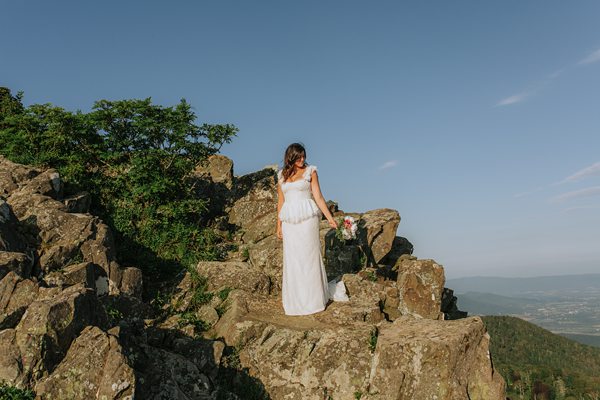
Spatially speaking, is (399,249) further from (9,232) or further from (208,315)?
(9,232)

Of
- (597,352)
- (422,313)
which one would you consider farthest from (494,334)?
(422,313)

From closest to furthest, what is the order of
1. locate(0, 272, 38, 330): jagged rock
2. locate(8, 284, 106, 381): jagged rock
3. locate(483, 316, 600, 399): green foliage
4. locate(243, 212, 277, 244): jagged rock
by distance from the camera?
locate(8, 284, 106, 381): jagged rock
locate(0, 272, 38, 330): jagged rock
locate(243, 212, 277, 244): jagged rock
locate(483, 316, 600, 399): green foliage

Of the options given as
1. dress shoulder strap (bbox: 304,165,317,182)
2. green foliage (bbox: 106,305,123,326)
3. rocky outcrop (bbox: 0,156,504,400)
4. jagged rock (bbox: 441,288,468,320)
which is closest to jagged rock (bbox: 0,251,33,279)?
rocky outcrop (bbox: 0,156,504,400)

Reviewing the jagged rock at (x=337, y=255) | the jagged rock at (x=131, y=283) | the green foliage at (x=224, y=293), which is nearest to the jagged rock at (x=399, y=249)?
the jagged rock at (x=337, y=255)

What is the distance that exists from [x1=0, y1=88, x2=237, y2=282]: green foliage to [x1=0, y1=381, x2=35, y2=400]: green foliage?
9989 millimetres

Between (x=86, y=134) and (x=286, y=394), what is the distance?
50.3 ft

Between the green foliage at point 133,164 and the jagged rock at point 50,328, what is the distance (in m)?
8.69

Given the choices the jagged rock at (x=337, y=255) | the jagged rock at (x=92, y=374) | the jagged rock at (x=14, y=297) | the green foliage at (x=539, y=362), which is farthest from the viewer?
the green foliage at (x=539, y=362)

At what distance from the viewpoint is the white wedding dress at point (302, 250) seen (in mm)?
13016

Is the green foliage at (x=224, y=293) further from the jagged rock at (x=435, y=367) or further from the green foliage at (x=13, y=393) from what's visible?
the green foliage at (x=13, y=393)

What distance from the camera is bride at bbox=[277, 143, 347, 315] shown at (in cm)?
1299

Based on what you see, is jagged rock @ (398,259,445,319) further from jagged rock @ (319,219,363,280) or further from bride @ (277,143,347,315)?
bride @ (277,143,347,315)

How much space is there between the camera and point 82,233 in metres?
14.1

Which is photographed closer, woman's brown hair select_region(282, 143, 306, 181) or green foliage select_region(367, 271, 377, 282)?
woman's brown hair select_region(282, 143, 306, 181)
